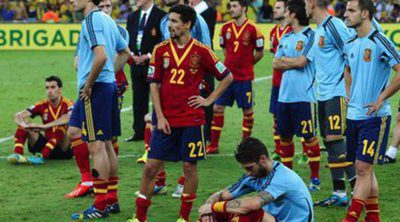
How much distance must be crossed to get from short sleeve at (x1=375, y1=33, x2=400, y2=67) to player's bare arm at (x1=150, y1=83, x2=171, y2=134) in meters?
2.01

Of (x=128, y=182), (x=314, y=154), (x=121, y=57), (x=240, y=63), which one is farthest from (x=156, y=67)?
(x=240, y=63)

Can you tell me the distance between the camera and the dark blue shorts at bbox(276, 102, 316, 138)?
1087cm

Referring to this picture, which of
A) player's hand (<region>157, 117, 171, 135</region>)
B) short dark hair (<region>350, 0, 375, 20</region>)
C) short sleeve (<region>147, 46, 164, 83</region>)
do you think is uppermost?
short dark hair (<region>350, 0, 375, 20</region>)

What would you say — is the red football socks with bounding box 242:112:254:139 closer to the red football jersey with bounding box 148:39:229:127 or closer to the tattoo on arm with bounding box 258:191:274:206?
the red football jersey with bounding box 148:39:229:127

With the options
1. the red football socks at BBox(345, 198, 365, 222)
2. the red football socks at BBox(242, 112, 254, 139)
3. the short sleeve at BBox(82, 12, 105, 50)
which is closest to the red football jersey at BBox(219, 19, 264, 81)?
the red football socks at BBox(242, 112, 254, 139)

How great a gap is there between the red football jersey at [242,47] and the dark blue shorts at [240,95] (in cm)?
8

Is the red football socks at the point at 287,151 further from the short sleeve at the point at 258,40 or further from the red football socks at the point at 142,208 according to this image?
the short sleeve at the point at 258,40

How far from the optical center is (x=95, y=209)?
9.69 meters

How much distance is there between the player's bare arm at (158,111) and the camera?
9227 mm

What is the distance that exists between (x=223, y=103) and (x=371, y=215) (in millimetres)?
5073

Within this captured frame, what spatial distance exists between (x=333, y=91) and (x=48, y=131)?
438 centimetres

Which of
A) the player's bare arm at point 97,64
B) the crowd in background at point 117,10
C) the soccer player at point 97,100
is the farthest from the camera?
the crowd in background at point 117,10

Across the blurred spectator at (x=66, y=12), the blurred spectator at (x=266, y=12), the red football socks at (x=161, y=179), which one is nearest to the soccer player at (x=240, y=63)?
the red football socks at (x=161, y=179)

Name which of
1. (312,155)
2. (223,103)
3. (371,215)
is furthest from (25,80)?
(371,215)
